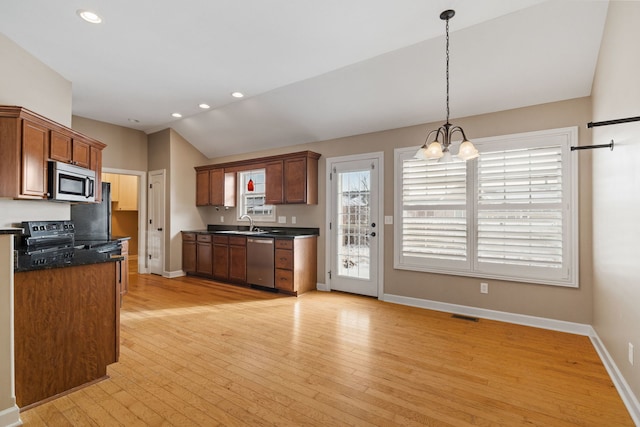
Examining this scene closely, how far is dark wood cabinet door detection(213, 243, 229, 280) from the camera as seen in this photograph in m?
5.44

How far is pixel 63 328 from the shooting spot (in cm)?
207

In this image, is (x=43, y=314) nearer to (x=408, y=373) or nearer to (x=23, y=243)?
(x=23, y=243)

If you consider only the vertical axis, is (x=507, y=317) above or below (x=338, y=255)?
below

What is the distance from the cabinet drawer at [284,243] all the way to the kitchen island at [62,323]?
2.55 metres

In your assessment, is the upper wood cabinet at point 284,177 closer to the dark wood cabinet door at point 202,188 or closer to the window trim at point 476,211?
the dark wood cabinet door at point 202,188

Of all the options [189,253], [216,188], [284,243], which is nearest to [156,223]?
[189,253]

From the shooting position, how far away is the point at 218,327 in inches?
131

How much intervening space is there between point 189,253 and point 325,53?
4.56m

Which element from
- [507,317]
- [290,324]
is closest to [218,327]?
[290,324]

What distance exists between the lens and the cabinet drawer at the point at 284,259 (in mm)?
4656

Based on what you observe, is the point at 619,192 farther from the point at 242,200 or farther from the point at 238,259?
the point at 242,200

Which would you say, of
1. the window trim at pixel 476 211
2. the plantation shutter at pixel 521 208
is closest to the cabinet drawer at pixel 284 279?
the window trim at pixel 476 211

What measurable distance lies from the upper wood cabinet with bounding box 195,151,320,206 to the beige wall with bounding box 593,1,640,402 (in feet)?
11.3

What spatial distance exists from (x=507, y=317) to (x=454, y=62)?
2862mm
